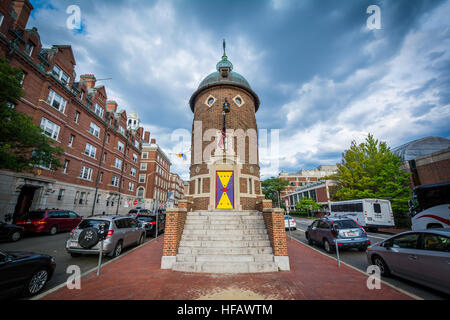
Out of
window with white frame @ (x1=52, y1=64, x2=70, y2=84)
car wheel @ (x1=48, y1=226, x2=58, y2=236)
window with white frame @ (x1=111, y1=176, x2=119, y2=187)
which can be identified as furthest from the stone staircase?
window with white frame @ (x1=111, y1=176, x2=119, y2=187)

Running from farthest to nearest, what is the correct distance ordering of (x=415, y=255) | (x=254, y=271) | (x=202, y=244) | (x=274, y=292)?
1. (x=202, y=244)
2. (x=254, y=271)
3. (x=415, y=255)
4. (x=274, y=292)

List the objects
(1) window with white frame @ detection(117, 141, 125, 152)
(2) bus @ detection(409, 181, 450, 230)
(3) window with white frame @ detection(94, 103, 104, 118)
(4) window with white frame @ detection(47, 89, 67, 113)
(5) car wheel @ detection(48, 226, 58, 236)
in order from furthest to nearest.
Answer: (1) window with white frame @ detection(117, 141, 125, 152) < (3) window with white frame @ detection(94, 103, 104, 118) < (4) window with white frame @ detection(47, 89, 67, 113) < (5) car wheel @ detection(48, 226, 58, 236) < (2) bus @ detection(409, 181, 450, 230)

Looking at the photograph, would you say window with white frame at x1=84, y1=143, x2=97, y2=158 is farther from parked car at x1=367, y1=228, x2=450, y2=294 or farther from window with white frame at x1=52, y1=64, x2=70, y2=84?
parked car at x1=367, y1=228, x2=450, y2=294

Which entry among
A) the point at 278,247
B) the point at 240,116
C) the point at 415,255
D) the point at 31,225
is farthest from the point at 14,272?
the point at 240,116

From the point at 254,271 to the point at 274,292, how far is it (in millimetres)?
1514

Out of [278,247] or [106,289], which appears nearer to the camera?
[106,289]

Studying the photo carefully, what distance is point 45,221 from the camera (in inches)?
483

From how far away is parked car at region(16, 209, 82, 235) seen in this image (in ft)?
39.3

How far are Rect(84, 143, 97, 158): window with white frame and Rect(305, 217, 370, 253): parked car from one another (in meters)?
26.8

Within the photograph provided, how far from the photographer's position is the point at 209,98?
1498 cm

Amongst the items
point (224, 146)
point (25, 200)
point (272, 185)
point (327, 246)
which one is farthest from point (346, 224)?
point (272, 185)

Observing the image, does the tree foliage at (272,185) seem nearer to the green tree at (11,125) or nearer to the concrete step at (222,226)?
the concrete step at (222,226)
